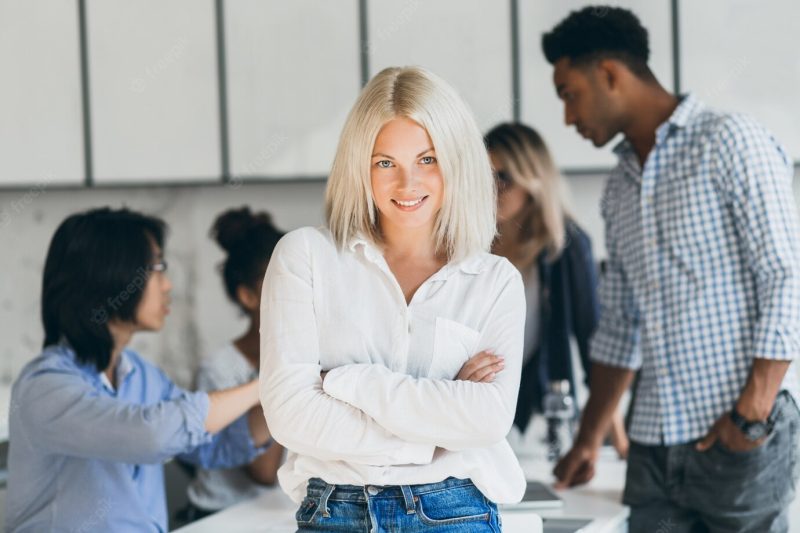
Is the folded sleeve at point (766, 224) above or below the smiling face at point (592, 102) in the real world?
below

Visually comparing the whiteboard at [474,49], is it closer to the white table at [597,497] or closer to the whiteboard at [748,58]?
the whiteboard at [748,58]

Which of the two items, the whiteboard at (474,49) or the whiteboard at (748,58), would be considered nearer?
the whiteboard at (748,58)

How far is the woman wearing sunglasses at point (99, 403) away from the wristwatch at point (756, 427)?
3.29ft

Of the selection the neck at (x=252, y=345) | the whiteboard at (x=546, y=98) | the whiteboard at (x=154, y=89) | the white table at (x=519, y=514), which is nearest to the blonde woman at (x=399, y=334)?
the white table at (x=519, y=514)

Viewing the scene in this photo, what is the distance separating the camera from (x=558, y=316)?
320 cm

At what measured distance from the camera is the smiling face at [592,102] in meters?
2.44

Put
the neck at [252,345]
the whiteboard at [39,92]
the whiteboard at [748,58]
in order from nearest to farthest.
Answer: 1. the neck at [252,345]
2. the whiteboard at [748,58]
3. the whiteboard at [39,92]

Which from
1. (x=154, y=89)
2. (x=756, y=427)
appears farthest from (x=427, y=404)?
(x=154, y=89)

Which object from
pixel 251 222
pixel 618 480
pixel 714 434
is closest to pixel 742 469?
pixel 714 434

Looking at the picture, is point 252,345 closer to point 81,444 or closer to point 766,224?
point 81,444

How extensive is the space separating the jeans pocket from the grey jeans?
83 cm

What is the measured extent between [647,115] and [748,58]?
140cm

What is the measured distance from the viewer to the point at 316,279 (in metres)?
1.60

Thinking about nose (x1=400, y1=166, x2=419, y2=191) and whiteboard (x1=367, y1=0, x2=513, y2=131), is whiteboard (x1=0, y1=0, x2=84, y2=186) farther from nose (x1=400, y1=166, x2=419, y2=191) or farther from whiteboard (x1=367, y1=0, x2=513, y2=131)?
nose (x1=400, y1=166, x2=419, y2=191)
